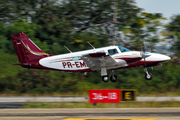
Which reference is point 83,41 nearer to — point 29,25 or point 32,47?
point 29,25

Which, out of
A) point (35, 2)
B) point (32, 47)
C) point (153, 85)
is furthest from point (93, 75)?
point (35, 2)

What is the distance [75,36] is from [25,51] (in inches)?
498

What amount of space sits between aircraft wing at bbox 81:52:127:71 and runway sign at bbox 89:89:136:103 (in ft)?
12.7

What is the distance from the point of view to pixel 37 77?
3120 centimetres

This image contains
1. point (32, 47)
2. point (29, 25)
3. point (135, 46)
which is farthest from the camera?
point (29, 25)

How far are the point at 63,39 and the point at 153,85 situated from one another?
1286 centimetres

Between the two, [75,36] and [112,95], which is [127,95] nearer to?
[112,95]

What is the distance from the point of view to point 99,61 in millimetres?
20641

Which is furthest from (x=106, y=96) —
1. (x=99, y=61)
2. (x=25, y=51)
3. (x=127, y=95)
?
(x=25, y=51)

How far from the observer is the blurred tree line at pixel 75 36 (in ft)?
100

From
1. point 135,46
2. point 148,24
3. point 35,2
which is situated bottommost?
point 135,46

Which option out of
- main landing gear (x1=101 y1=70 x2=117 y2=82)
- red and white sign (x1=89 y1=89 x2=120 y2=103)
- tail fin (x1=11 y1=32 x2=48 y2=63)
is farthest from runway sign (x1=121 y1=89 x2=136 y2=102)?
tail fin (x1=11 y1=32 x2=48 y2=63)

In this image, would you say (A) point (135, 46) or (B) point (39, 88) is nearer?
(B) point (39, 88)

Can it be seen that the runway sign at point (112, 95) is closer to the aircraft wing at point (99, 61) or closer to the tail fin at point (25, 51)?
the aircraft wing at point (99, 61)
